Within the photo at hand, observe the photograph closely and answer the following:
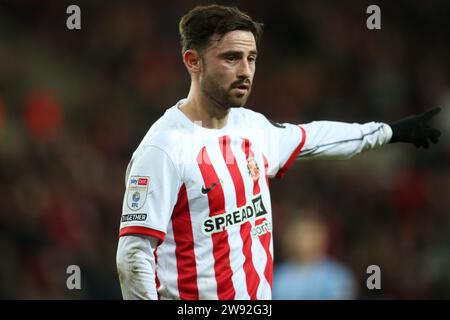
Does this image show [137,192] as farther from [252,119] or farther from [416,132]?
[416,132]

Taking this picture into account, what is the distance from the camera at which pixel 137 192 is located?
414 cm

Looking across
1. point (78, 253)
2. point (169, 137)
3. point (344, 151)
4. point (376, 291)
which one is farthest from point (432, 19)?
point (169, 137)

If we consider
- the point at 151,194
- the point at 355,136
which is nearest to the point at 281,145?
the point at 355,136

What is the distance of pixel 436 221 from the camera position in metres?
9.31

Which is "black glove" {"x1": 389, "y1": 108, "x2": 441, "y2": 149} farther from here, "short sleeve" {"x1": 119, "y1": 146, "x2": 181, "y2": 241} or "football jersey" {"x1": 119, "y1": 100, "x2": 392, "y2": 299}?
"short sleeve" {"x1": 119, "y1": 146, "x2": 181, "y2": 241}

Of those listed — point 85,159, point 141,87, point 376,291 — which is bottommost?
point 376,291

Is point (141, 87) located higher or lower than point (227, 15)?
higher

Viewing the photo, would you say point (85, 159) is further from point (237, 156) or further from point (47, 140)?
point (237, 156)

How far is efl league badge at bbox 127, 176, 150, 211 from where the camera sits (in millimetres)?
4129

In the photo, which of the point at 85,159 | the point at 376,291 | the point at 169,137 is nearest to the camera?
the point at 169,137

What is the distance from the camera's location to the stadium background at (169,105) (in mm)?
9109

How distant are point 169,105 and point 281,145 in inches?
266

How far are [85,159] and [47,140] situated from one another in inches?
19.2

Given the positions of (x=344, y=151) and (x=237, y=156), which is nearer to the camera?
(x=237, y=156)
